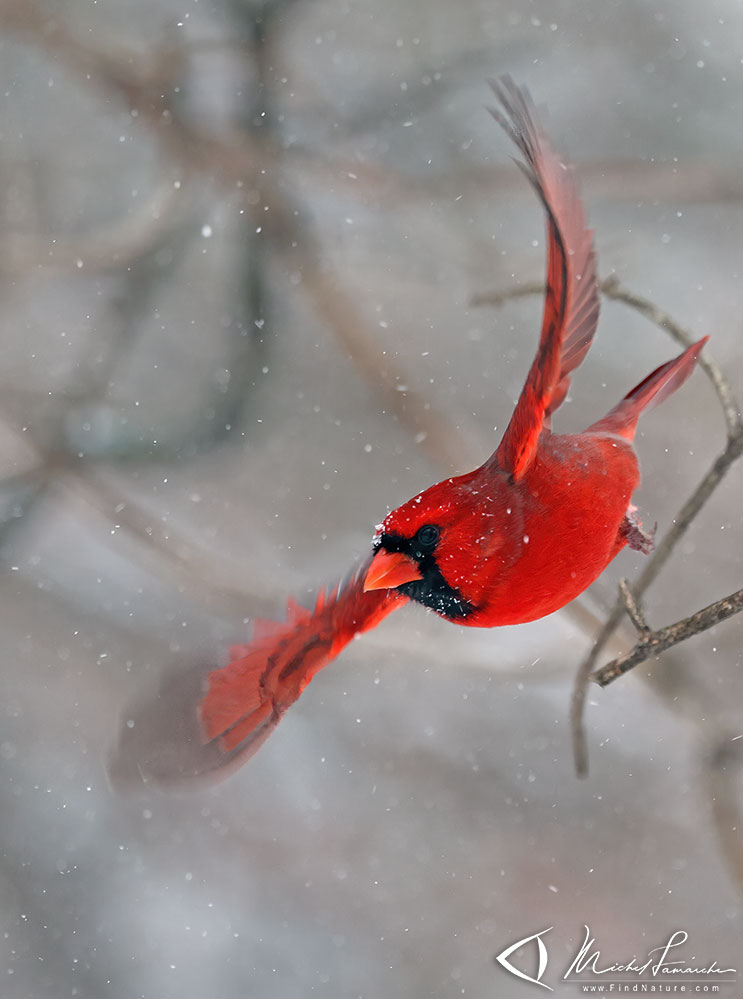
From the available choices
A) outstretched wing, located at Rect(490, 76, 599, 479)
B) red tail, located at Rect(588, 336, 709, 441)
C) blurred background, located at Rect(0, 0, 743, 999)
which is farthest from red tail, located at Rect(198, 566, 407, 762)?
blurred background, located at Rect(0, 0, 743, 999)

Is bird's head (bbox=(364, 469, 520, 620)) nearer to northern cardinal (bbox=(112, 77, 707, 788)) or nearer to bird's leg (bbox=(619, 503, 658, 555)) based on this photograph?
northern cardinal (bbox=(112, 77, 707, 788))

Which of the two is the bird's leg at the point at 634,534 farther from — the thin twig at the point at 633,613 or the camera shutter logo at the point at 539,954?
the camera shutter logo at the point at 539,954

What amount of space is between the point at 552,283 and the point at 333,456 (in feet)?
4.20

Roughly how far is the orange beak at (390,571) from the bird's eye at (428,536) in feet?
0.05

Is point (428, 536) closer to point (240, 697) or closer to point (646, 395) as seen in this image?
point (240, 697)

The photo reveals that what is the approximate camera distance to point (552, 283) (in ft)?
2.08

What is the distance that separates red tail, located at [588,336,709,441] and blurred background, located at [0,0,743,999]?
0.68 meters

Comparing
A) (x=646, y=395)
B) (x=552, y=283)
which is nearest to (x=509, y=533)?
(x=552, y=283)

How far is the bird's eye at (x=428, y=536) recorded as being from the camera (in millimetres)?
656

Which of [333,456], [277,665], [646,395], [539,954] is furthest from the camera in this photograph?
[333,456]

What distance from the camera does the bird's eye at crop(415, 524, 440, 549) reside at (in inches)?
25.8

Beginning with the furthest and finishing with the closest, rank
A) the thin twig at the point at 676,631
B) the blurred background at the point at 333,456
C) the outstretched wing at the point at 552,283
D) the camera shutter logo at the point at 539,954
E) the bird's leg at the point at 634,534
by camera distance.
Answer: the blurred background at the point at 333,456 → the camera shutter logo at the point at 539,954 → the bird's leg at the point at 634,534 → the thin twig at the point at 676,631 → the outstretched wing at the point at 552,283

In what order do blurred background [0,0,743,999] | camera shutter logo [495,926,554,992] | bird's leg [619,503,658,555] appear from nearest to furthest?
bird's leg [619,503,658,555] < camera shutter logo [495,926,554,992] < blurred background [0,0,743,999]

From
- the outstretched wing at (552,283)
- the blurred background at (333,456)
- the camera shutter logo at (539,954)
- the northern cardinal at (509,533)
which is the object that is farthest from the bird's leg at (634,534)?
the camera shutter logo at (539,954)
